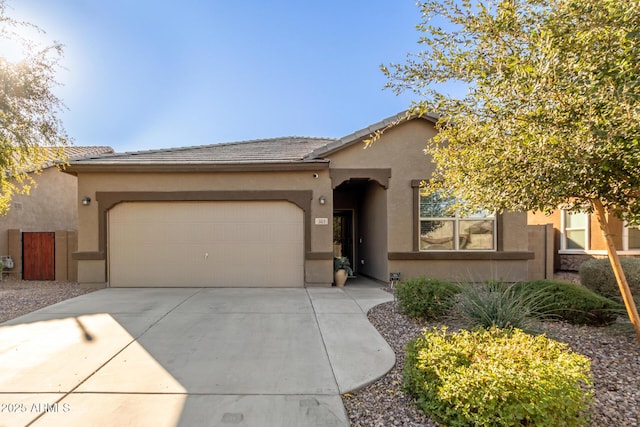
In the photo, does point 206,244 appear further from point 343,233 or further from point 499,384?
point 499,384

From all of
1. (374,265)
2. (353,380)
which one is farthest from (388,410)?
(374,265)

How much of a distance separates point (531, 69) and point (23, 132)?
821 cm

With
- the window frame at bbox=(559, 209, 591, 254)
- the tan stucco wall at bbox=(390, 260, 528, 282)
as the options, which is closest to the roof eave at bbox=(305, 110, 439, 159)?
the tan stucco wall at bbox=(390, 260, 528, 282)

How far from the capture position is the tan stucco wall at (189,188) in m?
8.59

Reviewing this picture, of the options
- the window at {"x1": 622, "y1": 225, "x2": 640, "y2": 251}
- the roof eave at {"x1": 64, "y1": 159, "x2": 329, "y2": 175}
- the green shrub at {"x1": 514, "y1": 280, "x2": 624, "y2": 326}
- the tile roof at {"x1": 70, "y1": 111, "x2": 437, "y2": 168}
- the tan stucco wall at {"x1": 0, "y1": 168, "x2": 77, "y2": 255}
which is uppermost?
the tile roof at {"x1": 70, "y1": 111, "x2": 437, "y2": 168}

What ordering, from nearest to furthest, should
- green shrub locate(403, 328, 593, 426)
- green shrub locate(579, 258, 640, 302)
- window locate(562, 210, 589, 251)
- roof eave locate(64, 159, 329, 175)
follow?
green shrub locate(403, 328, 593, 426) → green shrub locate(579, 258, 640, 302) → roof eave locate(64, 159, 329, 175) → window locate(562, 210, 589, 251)

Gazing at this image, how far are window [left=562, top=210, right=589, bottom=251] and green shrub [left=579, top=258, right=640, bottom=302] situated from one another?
406 centimetres

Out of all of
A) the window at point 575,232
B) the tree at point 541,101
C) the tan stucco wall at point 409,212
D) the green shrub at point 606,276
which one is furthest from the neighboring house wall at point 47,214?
the window at point 575,232

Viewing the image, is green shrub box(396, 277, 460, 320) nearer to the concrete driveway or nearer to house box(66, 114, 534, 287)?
the concrete driveway

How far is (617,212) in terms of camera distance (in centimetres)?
360

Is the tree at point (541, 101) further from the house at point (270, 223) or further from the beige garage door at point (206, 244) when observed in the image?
the beige garage door at point (206, 244)

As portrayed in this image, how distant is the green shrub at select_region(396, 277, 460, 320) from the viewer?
17.6ft

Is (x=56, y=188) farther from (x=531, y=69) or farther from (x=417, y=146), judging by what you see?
(x=531, y=69)

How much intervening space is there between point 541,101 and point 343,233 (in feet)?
31.1
